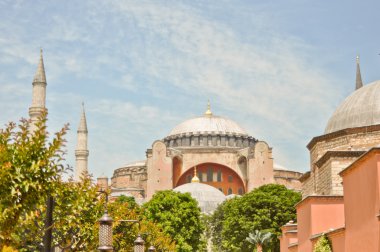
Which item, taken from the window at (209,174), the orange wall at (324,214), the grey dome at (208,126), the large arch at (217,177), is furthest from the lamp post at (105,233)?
the grey dome at (208,126)

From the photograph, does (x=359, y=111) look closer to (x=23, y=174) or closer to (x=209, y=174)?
(x=23, y=174)

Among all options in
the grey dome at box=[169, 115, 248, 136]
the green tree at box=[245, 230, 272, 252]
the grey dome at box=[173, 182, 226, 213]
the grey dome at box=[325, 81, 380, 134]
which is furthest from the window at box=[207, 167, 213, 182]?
the grey dome at box=[325, 81, 380, 134]

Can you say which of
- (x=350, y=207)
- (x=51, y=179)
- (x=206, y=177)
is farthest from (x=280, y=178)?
(x=51, y=179)

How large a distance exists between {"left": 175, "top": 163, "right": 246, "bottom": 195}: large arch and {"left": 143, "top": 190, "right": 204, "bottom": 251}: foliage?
26022 mm

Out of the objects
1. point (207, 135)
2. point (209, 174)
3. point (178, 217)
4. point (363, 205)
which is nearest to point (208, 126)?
point (207, 135)

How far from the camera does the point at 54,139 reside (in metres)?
10.1

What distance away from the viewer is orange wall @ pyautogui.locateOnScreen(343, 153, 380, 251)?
1398 centimetres

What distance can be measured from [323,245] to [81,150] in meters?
46.3

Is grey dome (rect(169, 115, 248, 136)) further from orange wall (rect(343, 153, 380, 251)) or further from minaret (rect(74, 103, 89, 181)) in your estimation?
orange wall (rect(343, 153, 380, 251))

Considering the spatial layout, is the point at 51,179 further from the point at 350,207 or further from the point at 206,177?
the point at 206,177

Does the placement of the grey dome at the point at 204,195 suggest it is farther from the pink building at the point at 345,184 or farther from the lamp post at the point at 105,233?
the lamp post at the point at 105,233

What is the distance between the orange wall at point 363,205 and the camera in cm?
1398

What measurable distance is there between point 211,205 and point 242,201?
1695cm

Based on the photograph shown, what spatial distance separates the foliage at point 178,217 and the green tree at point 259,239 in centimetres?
432
